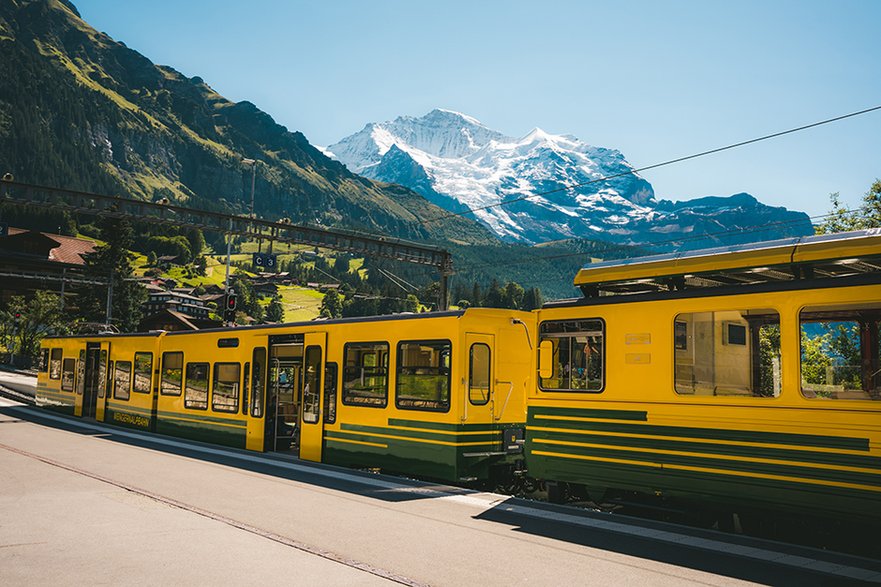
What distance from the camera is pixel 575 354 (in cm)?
1217

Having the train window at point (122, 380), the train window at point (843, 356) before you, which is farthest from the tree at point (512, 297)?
the train window at point (843, 356)

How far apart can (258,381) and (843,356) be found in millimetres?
14318

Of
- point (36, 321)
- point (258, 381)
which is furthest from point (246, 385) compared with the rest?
point (36, 321)

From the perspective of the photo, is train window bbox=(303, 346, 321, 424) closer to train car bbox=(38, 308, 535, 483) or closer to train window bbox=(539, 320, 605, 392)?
train car bbox=(38, 308, 535, 483)

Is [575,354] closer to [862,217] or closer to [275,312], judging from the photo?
[862,217]

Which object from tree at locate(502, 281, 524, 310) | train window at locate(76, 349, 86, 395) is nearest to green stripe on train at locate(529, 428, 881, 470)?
train window at locate(76, 349, 86, 395)

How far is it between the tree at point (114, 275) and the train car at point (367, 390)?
2722 inches

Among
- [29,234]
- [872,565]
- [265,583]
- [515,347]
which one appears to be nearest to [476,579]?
[265,583]

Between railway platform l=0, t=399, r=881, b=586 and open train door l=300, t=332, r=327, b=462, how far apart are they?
8.29 ft

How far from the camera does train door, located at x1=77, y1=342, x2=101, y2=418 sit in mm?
29577

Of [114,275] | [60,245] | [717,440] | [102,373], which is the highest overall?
[60,245]

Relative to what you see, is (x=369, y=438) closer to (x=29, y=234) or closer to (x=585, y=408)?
(x=585, y=408)

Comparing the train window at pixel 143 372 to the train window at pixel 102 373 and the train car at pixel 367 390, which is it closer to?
the train car at pixel 367 390

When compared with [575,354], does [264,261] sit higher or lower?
higher
